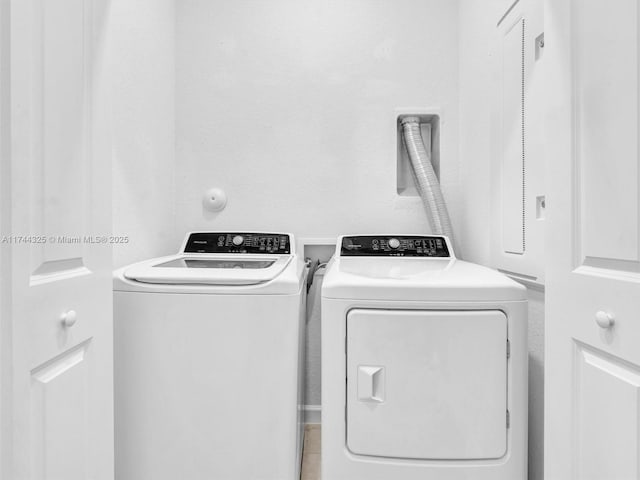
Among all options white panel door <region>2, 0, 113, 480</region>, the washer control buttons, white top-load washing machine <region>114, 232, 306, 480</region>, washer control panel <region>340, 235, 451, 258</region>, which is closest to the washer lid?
white top-load washing machine <region>114, 232, 306, 480</region>

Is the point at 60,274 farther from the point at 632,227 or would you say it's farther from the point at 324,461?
the point at 632,227

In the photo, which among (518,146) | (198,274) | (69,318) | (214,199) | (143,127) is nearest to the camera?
(69,318)

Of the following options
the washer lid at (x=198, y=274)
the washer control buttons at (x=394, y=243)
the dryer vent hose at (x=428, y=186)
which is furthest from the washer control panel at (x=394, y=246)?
the washer lid at (x=198, y=274)

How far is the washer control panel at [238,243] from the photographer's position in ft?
6.44

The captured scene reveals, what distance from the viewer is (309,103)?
2.18 metres

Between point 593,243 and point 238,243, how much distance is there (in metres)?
1.51

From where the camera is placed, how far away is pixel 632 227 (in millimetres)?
714

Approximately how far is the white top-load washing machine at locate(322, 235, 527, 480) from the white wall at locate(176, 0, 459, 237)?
99cm

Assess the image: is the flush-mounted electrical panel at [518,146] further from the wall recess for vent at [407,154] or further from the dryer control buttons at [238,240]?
the dryer control buttons at [238,240]

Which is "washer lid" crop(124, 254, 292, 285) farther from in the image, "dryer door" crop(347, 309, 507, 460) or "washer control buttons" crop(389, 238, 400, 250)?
"washer control buttons" crop(389, 238, 400, 250)

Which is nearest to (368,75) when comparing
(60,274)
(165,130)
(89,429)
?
(165,130)

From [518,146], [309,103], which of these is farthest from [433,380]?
[309,103]

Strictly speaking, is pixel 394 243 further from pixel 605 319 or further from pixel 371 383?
pixel 605 319

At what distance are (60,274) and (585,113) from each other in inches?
46.5
